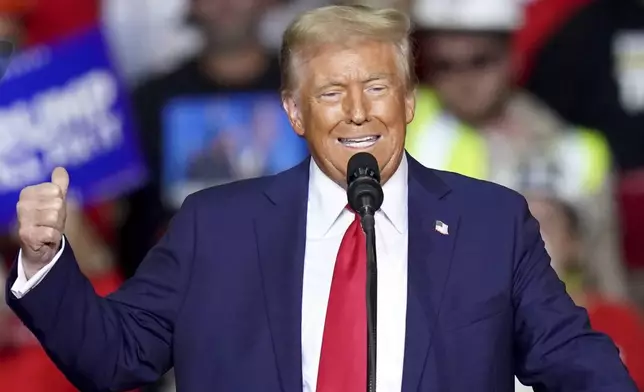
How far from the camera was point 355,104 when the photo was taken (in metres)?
2.08

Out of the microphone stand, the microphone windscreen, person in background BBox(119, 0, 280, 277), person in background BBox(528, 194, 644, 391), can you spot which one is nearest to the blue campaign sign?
person in background BBox(119, 0, 280, 277)

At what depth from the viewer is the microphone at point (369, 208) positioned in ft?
6.02

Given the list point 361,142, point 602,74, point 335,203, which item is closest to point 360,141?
point 361,142

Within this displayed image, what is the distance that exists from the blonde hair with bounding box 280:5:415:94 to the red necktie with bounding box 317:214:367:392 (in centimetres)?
27

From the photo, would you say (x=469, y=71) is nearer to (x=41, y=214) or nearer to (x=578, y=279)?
(x=578, y=279)

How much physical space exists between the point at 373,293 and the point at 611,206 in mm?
2678

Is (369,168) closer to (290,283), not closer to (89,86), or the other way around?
(290,283)

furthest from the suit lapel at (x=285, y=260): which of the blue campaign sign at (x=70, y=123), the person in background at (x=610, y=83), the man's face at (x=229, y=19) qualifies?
the person in background at (x=610, y=83)

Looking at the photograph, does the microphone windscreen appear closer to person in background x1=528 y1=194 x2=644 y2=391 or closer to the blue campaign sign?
the blue campaign sign

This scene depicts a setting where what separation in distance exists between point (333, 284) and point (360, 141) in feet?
0.69

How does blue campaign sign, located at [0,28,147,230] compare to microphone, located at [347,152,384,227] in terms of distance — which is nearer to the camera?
microphone, located at [347,152,384,227]

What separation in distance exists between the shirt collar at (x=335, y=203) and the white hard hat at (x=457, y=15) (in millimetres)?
2329

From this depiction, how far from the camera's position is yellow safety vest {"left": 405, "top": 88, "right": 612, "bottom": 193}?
4355 mm

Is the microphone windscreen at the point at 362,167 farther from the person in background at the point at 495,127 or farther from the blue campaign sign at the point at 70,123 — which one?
the person in background at the point at 495,127
